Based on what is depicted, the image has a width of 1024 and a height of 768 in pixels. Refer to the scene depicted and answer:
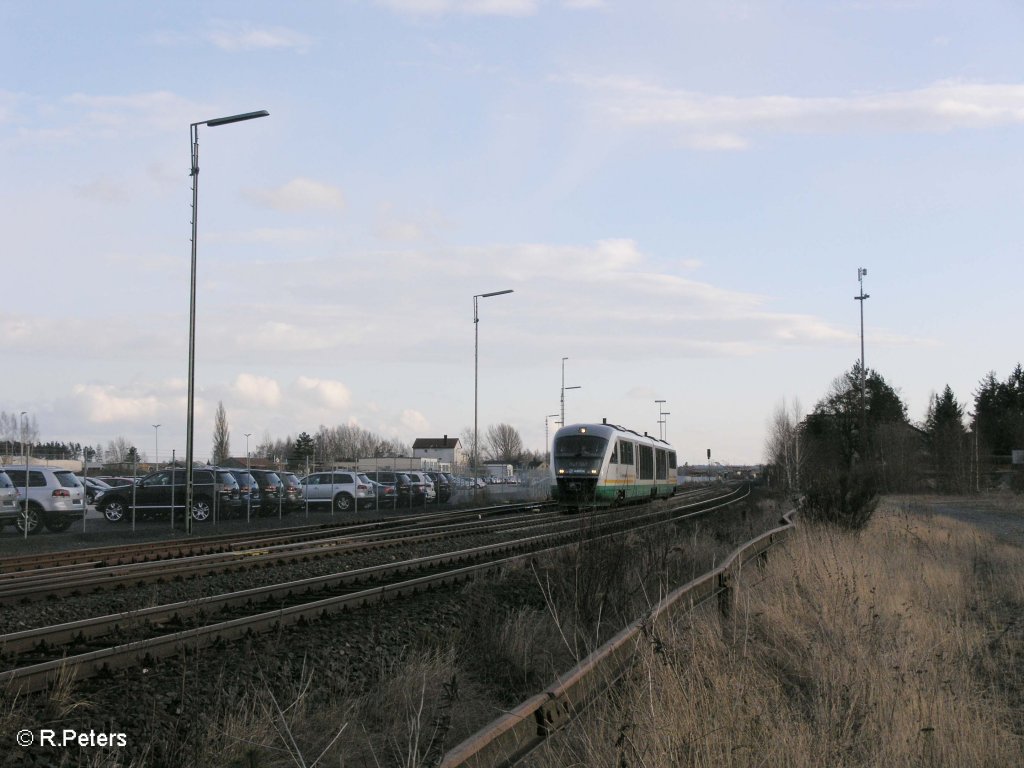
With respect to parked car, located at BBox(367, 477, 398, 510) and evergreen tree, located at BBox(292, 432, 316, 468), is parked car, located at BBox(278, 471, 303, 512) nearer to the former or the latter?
parked car, located at BBox(367, 477, 398, 510)

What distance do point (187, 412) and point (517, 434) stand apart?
158m

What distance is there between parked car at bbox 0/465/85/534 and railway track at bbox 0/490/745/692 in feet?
47.1

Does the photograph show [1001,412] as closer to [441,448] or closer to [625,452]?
[625,452]

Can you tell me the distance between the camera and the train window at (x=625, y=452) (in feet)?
115

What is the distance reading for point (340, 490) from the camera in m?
37.8

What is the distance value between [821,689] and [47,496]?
23536 millimetres

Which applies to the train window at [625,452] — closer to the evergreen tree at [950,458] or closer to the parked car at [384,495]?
the parked car at [384,495]

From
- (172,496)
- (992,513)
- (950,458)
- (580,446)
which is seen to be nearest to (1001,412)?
(950,458)

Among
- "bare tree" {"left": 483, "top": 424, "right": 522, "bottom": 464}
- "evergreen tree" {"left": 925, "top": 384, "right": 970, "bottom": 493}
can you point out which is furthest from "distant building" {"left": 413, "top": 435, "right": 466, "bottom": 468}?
"evergreen tree" {"left": 925, "top": 384, "right": 970, "bottom": 493}

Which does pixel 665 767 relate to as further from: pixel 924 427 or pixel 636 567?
pixel 924 427

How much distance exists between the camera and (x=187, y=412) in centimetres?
2412

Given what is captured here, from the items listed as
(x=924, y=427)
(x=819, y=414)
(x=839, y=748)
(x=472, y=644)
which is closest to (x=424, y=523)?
(x=472, y=644)

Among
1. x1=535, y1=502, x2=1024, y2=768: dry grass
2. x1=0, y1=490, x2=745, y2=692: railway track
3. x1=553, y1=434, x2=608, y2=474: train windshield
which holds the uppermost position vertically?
x1=553, y1=434, x2=608, y2=474: train windshield

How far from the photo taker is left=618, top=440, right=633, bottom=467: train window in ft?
115
